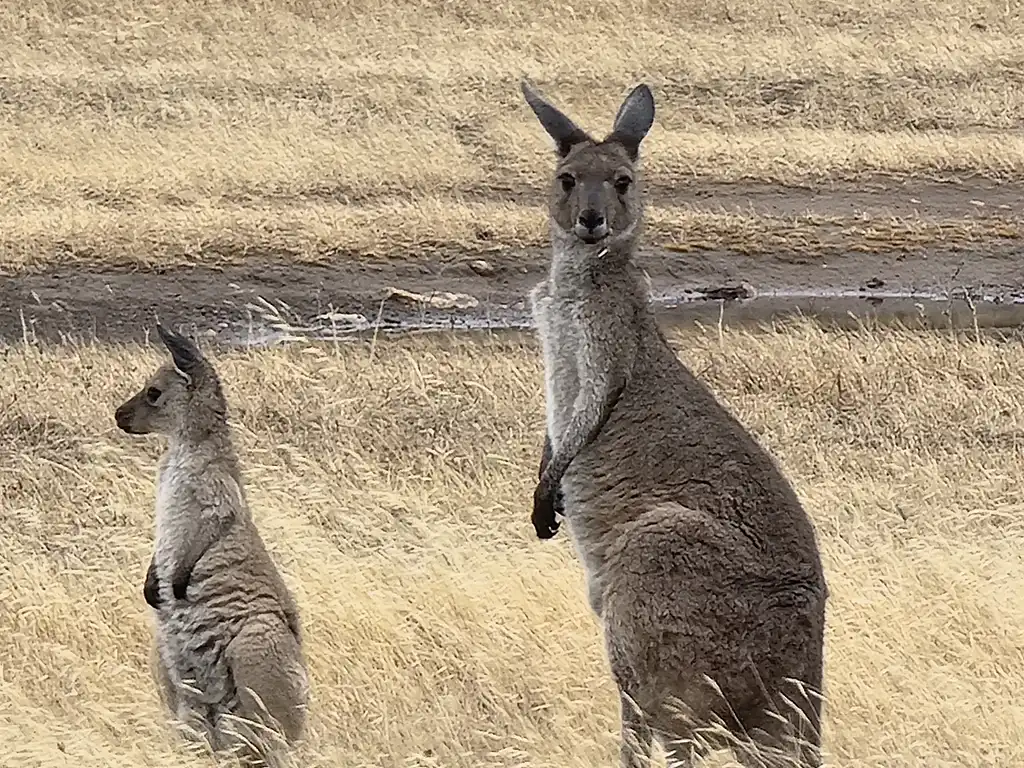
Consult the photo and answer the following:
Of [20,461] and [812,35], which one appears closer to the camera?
[20,461]

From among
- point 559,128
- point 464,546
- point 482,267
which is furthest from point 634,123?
point 482,267

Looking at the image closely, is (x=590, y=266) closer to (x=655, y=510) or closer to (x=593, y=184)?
(x=593, y=184)

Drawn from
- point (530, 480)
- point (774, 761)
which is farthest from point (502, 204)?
point (774, 761)

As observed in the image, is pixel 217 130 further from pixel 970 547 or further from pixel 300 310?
pixel 970 547

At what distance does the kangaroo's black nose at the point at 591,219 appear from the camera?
213 inches

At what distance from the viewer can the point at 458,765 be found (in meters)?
5.22

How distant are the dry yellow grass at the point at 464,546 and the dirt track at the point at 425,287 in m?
2.06

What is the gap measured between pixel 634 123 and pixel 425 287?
9266mm

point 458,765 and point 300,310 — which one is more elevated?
point 458,765

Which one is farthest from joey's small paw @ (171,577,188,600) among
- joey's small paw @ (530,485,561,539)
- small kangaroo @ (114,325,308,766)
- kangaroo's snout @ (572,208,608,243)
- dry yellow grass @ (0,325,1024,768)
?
kangaroo's snout @ (572,208,608,243)

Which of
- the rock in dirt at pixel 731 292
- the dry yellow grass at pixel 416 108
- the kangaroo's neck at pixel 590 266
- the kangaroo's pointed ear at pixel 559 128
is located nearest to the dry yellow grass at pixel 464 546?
the kangaroo's neck at pixel 590 266

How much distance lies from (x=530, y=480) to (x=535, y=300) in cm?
287

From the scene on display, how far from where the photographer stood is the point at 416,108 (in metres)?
22.2

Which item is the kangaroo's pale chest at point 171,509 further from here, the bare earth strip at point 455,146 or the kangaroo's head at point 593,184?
the bare earth strip at point 455,146
